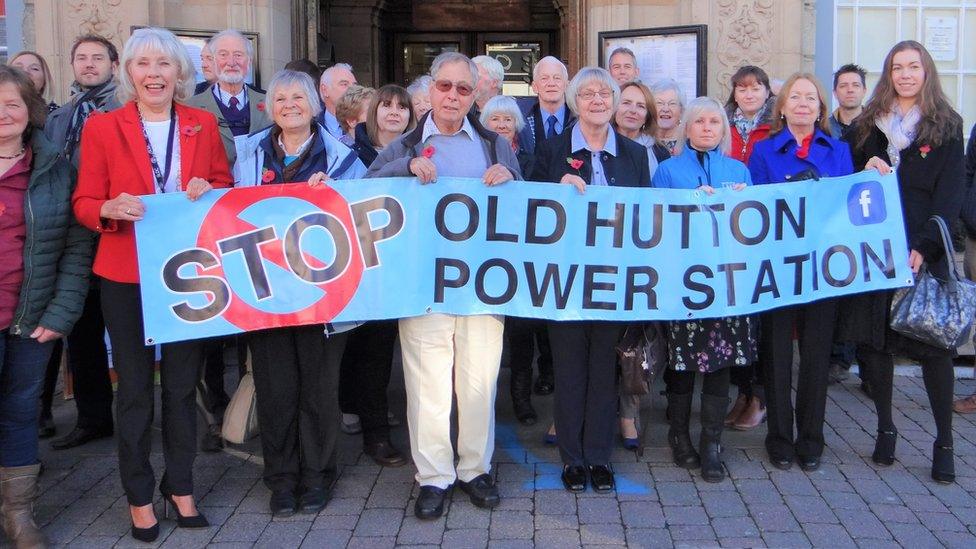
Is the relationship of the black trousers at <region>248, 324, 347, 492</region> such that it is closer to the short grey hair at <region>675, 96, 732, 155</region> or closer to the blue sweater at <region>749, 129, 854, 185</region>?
the short grey hair at <region>675, 96, 732, 155</region>

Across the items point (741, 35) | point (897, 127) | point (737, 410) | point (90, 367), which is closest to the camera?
point (897, 127)

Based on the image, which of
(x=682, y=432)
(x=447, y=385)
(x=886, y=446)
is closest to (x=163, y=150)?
(x=447, y=385)

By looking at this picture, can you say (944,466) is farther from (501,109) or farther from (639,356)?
(501,109)

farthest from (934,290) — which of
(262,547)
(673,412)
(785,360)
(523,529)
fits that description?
(262,547)

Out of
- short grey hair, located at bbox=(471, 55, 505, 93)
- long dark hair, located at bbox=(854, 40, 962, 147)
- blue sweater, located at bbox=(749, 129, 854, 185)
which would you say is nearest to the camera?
long dark hair, located at bbox=(854, 40, 962, 147)

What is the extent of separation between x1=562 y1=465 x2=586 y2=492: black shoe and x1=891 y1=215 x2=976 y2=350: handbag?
5.55ft

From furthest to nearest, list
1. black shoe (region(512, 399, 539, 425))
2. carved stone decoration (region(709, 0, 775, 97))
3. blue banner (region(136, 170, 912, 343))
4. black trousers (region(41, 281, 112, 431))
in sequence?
1. carved stone decoration (region(709, 0, 775, 97))
2. black shoe (region(512, 399, 539, 425))
3. black trousers (region(41, 281, 112, 431))
4. blue banner (region(136, 170, 912, 343))

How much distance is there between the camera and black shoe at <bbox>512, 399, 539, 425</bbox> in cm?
556

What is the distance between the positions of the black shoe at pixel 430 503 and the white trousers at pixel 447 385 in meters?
0.03

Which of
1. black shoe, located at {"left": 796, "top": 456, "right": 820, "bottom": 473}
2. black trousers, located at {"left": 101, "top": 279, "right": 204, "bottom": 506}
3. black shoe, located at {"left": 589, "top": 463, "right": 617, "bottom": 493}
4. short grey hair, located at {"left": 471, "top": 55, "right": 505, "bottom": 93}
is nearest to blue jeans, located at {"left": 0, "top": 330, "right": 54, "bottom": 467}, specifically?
black trousers, located at {"left": 101, "top": 279, "right": 204, "bottom": 506}

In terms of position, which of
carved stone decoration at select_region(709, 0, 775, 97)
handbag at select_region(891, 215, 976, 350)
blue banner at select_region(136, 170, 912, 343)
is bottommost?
handbag at select_region(891, 215, 976, 350)

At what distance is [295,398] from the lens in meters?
4.21

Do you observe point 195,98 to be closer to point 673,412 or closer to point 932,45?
point 673,412

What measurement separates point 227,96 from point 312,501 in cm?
267
